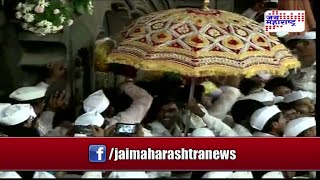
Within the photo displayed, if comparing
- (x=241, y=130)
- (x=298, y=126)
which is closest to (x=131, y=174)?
(x=241, y=130)

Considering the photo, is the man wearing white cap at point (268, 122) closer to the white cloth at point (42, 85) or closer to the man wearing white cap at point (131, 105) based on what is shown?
the man wearing white cap at point (131, 105)

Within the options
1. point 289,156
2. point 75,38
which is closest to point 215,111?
point 289,156

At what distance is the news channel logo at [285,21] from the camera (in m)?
4.62

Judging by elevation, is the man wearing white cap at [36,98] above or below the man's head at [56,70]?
below

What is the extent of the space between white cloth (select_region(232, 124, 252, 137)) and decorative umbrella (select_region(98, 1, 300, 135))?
371 millimetres

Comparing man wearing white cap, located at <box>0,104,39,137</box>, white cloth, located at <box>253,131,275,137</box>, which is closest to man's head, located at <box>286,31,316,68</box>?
white cloth, located at <box>253,131,275,137</box>

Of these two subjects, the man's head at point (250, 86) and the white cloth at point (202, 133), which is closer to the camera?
the white cloth at point (202, 133)

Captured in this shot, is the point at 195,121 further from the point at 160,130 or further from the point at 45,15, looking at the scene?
the point at 45,15

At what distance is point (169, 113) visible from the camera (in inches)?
185

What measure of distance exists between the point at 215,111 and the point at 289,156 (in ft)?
2.13

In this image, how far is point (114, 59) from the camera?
4.59 meters

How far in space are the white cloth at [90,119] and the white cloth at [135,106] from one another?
0.07m

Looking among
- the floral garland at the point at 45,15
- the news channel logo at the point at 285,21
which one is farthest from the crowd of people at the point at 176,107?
the floral garland at the point at 45,15

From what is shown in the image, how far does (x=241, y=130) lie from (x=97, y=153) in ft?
3.01
